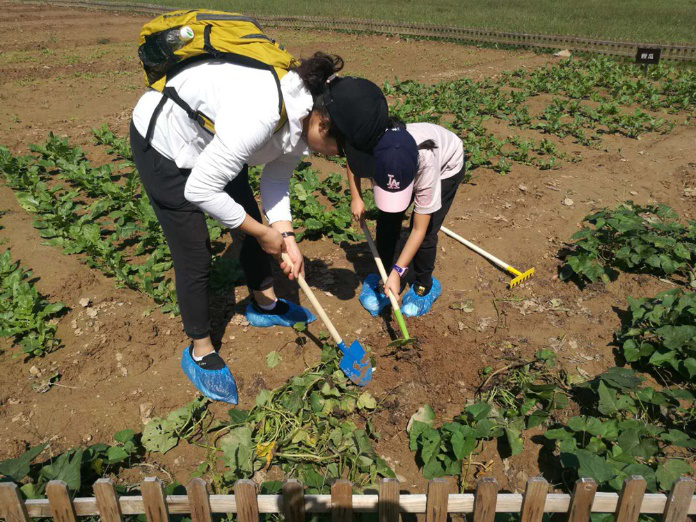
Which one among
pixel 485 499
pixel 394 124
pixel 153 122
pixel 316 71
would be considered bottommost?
pixel 485 499

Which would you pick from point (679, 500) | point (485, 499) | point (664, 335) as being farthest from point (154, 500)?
point (664, 335)

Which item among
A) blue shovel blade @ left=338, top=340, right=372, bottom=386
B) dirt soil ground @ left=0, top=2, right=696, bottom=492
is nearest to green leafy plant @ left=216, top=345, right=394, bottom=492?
blue shovel blade @ left=338, top=340, right=372, bottom=386

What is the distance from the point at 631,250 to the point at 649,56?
783 centimetres

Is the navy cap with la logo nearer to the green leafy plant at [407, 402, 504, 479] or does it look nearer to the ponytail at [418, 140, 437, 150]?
the ponytail at [418, 140, 437, 150]

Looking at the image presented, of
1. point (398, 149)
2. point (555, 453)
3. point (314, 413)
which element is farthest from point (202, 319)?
point (555, 453)

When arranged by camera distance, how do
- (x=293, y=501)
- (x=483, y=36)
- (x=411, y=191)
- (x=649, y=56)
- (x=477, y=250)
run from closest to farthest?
(x=293, y=501) → (x=411, y=191) → (x=477, y=250) → (x=649, y=56) → (x=483, y=36)

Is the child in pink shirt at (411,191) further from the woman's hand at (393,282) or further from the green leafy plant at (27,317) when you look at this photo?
the green leafy plant at (27,317)

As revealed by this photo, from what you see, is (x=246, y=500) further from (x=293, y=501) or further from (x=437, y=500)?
(x=437, y=500)

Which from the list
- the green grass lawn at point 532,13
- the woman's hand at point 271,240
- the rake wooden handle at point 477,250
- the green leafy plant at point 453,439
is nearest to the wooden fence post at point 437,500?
the green leafy plant at point 453,439

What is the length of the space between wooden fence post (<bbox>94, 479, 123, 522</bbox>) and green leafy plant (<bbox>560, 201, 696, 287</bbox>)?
3169 millimetres

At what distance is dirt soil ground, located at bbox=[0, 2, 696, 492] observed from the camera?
2643mm

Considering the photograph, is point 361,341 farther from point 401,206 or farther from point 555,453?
point 555,453

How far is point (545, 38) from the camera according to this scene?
41.5 feet

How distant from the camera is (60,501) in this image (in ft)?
5.57
